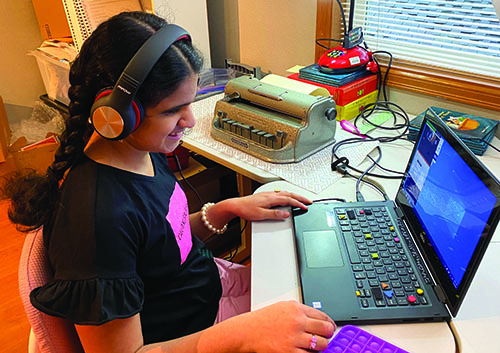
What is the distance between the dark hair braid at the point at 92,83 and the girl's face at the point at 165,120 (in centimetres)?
1

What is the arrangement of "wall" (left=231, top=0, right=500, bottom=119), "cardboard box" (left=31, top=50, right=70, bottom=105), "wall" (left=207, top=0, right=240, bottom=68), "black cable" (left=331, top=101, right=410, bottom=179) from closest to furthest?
"black cable" (left=331, top=101, right=410, bottom=179) < "wall" (left=231, top=0, right=500, bottom=119) < "wall" (left=207, top=0, right=240, bottom=68) < "cardboard box" (left=31, top=50, right=70, bottom=105)

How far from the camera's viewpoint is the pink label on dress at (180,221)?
2.61 ft

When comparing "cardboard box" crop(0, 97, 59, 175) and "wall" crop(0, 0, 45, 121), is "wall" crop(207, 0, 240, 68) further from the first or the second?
"wall" crop(0, 0, 45, 121)

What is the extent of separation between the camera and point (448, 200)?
671 millimetres

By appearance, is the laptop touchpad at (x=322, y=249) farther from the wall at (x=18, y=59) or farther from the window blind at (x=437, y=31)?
the wall at (x=18, y=59)

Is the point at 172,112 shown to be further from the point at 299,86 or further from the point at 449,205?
the point at 299,86

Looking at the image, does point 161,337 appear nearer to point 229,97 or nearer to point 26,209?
point 26,209

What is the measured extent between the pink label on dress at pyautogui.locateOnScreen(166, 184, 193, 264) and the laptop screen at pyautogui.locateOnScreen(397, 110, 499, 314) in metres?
0.48

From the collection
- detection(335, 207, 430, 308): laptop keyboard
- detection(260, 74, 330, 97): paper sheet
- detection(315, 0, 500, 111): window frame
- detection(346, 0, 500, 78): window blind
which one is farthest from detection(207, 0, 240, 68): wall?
detection(335, 207, 430, 308): laptop keyboard

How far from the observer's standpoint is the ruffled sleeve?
57cm

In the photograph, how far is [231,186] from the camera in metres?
1.94

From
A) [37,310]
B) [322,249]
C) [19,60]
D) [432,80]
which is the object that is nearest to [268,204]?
[322,249]

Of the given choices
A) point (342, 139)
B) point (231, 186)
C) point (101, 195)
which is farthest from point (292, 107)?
point (231, 186)

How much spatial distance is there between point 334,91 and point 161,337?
0.95 meters
